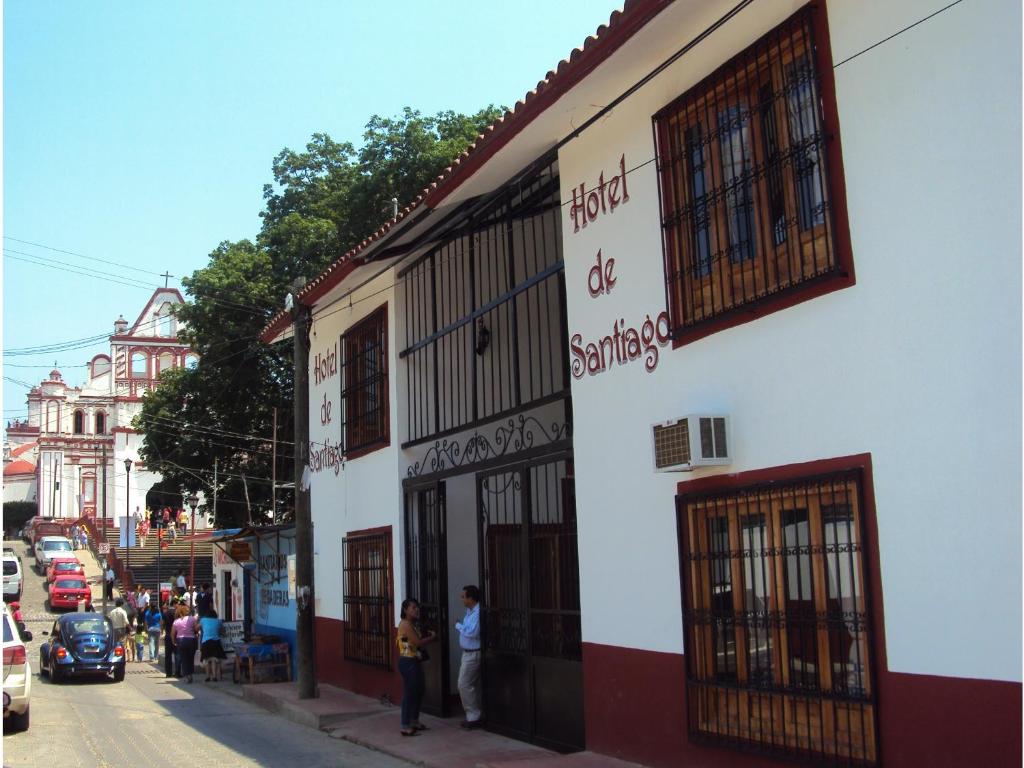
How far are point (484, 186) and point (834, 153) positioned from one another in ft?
17.7

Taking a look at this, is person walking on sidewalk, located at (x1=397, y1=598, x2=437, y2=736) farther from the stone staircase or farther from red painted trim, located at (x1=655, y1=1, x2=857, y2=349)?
the stone staircase

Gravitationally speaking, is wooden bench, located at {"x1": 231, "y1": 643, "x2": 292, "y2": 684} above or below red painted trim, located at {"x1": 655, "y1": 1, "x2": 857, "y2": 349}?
below

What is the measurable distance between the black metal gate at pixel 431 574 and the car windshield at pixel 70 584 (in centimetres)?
A: 3073

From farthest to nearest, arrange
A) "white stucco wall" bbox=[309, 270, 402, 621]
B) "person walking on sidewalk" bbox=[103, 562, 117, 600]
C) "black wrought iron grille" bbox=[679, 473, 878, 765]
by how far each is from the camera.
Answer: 1. "person walking on sidewalk" bbox=[103, 562, 117, 600]
2. "white stucco wall" bbox=[309, 270, 402, 621]
3. "black wrought iron grille" bbox=[679, 473, 878, 765]

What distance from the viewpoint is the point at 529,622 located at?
435 inches

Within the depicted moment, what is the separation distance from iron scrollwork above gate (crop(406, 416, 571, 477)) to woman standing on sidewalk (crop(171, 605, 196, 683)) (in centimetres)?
979

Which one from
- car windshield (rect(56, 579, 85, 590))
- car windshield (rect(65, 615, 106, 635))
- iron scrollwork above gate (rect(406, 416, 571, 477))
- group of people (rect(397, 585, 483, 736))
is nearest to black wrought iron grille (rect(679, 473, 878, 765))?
iron scrollwork above gate (rect(406, 416, 571, 477))

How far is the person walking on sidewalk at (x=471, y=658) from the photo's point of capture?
39.0ft

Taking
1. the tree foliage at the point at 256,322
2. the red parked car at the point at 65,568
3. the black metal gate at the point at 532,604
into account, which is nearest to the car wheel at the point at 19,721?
the black metal gate at the point at 532,604

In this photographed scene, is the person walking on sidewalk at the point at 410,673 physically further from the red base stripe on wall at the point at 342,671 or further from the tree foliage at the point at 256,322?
the tree foliage at the point at 256,322

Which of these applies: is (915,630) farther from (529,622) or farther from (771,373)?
(529,622)

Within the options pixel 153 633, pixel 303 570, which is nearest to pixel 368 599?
pixel 303 570

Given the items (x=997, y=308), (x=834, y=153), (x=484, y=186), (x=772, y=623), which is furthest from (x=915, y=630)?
(x=484, y=186)

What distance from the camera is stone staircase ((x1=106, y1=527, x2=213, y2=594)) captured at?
145 ft
